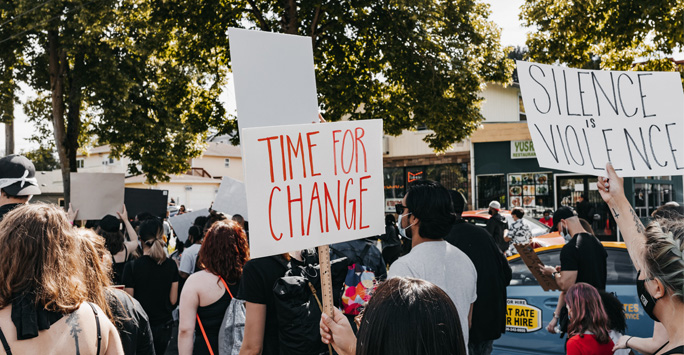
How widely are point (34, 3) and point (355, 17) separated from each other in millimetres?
11369

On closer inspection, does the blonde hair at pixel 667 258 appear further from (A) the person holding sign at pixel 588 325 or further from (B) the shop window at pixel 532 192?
(B) the shop window at pixel 532 192

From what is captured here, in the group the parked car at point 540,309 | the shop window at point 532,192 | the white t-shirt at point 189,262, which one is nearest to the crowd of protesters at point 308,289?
the white t-shirt at point 189,262

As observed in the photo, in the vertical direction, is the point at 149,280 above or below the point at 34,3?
below

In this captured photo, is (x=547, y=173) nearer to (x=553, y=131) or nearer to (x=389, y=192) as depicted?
(x=389, y=192)

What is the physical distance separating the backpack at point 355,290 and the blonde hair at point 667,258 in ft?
4.85

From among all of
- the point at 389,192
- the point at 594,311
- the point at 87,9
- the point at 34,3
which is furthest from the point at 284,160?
the point at 389,192

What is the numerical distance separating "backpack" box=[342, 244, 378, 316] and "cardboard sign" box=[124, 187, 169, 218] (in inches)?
320

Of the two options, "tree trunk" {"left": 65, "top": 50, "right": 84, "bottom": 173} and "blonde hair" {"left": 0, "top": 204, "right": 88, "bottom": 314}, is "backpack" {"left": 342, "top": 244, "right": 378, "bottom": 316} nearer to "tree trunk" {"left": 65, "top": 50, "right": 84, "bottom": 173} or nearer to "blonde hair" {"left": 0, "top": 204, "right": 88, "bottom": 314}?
"blonde hair" {"left": 0, "top": 204, "right": 88, "bottom": 314}

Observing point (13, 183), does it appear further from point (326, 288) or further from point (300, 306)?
point (326, 288)

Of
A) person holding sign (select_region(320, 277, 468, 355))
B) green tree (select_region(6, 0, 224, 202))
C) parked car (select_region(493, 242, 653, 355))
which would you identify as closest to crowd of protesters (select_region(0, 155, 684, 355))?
person holding sign (select_region(320, 277, 468, 355))

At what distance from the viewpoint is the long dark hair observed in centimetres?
155

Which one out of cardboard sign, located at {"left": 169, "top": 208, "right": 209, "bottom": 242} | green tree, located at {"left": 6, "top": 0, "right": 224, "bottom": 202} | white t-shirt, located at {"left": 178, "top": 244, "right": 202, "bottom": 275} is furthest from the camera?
green tree, located at {"left": 6, "top": 0, "right": 224, "bottom": 202}

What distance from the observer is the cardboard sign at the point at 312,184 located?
2482 mm

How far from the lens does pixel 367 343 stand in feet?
5.24
